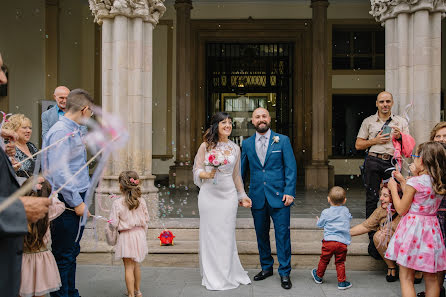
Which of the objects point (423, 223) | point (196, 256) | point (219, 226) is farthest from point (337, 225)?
point (196, 256)

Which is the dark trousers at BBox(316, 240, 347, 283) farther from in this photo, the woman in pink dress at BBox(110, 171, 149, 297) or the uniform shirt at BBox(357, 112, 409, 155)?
the woman in pink dress at BBox(110, 171, 149, 297)

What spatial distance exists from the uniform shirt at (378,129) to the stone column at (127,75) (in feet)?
10.3

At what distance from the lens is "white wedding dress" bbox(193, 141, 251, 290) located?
484cm

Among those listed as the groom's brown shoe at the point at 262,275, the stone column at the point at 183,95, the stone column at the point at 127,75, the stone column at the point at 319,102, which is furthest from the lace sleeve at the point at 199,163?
the stone column at the point at 319,102

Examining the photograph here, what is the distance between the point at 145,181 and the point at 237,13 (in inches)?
315

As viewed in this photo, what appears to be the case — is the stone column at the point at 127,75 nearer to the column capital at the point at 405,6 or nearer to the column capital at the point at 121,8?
the column capital at the point at 121,8

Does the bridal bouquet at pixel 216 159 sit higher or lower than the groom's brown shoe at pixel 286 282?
higher

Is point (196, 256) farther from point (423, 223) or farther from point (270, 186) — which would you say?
point (423, 223)

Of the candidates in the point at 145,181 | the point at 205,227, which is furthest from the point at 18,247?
the point at 145,181

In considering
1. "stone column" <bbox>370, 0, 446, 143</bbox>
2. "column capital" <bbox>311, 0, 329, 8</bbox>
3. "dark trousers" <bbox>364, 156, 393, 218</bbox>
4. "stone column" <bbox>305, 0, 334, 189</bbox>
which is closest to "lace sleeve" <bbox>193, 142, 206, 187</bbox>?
"dark trousers" <bbox>364, 156, 393, 218</bbox>

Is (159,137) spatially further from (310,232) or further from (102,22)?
(310,232)

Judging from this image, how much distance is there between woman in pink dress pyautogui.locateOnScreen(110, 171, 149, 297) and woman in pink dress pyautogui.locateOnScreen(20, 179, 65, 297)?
0.71 m

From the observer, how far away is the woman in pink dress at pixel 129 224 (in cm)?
427

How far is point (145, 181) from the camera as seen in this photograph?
6.48 m
